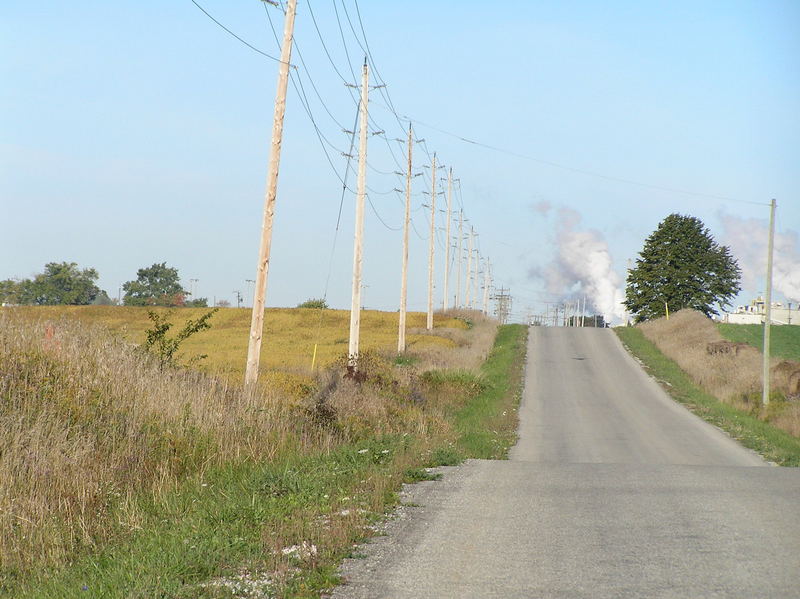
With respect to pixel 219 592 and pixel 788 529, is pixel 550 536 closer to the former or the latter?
pixel 788 529

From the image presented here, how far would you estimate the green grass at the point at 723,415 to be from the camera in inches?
941

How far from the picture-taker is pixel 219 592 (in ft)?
24.0

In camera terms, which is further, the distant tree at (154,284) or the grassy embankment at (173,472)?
the distant tree at (154,284)

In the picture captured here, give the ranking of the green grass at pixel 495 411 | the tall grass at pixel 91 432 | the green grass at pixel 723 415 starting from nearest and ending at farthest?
the tall grass at pixel 91 432
the green grass at pixel 495 411
the green grass at pixel 723 415

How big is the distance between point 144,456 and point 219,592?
616 cm

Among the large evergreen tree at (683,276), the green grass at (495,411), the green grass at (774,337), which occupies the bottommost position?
the green grass at (495,411)

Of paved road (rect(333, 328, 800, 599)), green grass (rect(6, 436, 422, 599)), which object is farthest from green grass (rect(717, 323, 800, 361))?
green grass (rect(6, 436, 422, 599))

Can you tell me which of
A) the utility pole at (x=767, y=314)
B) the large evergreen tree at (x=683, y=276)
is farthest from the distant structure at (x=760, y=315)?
the utility pole at (x=767, y=314)

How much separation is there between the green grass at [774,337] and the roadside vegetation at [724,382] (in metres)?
4.62

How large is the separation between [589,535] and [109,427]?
7.18 meters

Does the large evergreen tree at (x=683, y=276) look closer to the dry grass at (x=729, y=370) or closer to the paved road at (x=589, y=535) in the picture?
the dry grass at (x=729, y=370)

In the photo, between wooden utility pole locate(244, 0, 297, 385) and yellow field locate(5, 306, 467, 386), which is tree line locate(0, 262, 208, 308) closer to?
yellow field locate(5, 306, 467, 386)

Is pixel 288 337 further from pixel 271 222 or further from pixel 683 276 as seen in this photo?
pixel 683 276

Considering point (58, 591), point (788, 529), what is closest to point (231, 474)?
point (58, 591)
